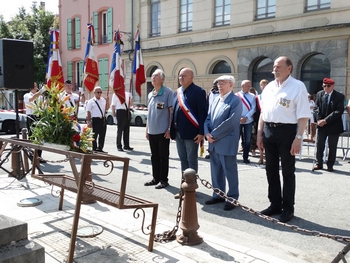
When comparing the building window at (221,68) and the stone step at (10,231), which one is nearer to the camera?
the stone step at (10,231)

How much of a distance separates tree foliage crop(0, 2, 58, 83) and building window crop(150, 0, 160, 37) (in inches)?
542

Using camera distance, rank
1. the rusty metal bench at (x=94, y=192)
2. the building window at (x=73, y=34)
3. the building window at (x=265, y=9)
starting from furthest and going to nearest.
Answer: the building window at (x=73, y=34) → the building window at (x=265, y=9) → the rusty metal bench at (x=94, y=192)

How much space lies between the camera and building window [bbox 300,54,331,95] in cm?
1842

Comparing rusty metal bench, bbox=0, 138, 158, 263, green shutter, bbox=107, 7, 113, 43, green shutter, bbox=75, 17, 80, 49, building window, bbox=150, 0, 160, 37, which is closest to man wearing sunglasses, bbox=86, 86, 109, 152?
rusty metal bench, bbox=0, 138, 158, 263

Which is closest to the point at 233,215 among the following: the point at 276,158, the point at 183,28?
the point at 276,158

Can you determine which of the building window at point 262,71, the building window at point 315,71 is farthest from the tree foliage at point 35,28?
the building window at point 315,71

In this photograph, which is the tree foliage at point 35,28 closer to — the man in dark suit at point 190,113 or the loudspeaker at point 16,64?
the loudspeaker at point 16,64

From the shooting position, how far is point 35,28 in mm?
36594

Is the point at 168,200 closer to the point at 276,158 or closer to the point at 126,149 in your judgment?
the point at 276,158

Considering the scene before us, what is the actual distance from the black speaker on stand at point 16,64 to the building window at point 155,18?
19.4 meters

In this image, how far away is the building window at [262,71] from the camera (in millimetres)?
20234

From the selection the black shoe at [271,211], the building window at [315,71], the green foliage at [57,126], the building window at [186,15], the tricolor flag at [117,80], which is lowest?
the black shoe at [271,211]

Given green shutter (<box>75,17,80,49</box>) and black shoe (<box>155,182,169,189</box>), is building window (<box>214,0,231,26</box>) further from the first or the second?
black shoe (<box>155,182,169,189</box>)

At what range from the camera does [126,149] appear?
11.5 meters
